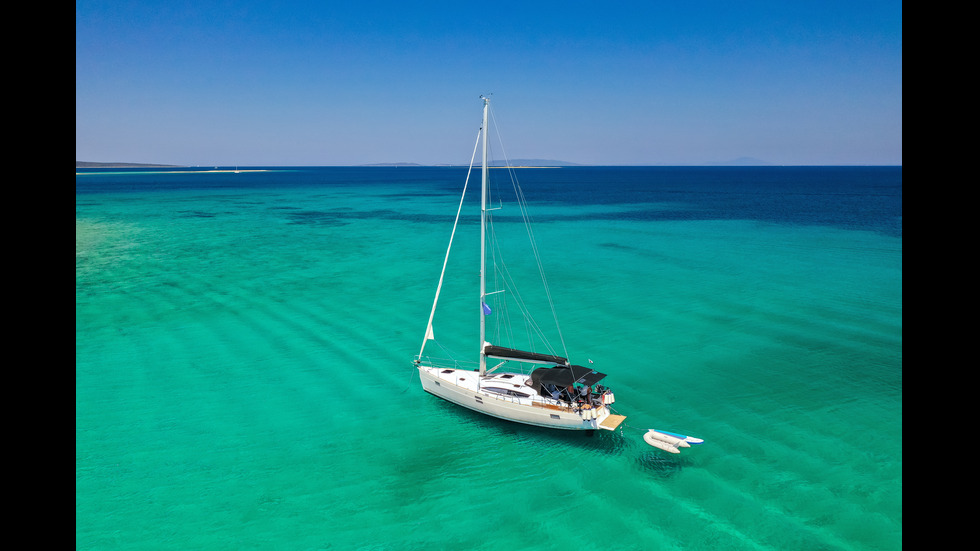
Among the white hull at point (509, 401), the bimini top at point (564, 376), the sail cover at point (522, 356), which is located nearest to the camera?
the white hull at point (509, 401)

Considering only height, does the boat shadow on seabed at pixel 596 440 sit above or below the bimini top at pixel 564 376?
below

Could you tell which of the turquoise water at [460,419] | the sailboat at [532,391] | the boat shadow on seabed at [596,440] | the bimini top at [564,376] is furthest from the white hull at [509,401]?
the turquoise water at [460,419]

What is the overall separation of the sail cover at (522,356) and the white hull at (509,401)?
840 mm

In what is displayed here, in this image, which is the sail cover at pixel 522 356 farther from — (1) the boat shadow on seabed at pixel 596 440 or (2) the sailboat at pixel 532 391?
(1) the boat shadow on seabed at pixel 596 440

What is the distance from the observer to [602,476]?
1905cm

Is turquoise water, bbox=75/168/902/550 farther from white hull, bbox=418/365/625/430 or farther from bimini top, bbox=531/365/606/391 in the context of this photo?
bimini top, bbox=531/365/606/391

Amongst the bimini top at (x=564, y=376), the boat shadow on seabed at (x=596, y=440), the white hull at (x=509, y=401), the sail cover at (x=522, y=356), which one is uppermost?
the sail cover at (x=522, y=356)

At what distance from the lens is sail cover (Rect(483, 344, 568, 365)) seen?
2294cm

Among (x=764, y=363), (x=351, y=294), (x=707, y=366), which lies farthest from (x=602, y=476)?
(x=351, y=294)

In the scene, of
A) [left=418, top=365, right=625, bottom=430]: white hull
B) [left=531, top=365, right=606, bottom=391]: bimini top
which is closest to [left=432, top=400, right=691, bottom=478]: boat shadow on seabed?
[left=418, top=365, right=625, bottom=430]: white hull

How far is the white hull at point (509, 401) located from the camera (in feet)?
68.3
